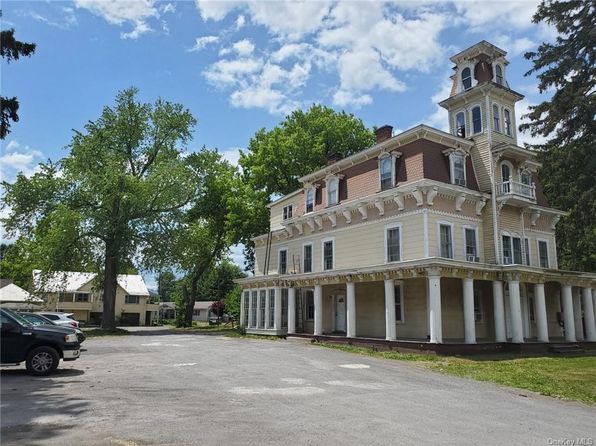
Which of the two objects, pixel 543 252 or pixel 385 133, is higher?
pixel 385 133

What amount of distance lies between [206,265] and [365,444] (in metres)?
44.3

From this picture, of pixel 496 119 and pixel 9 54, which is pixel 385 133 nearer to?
pixel 496 119

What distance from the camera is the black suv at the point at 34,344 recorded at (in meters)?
12.0

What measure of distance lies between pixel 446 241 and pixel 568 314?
7459mm

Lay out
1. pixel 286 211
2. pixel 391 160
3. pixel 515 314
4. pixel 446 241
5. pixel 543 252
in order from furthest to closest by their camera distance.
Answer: pixel 286 211 → pixel 543 252 → pixel 391 160 → pixel 446 241 → pixel 515 314

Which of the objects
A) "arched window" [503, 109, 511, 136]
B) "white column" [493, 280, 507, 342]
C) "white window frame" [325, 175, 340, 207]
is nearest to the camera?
"white column" [493, 280, 507, 342]

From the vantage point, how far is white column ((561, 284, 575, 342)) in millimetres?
23859

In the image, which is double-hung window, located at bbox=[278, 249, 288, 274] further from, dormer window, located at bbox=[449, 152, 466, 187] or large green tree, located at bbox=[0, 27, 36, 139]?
large green tree, located at bbox=[0, 27, 36, 139]

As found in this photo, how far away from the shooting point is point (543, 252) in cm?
2750

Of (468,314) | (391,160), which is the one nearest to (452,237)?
(468,314)

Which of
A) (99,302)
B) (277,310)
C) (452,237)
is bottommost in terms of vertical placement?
(277,310)

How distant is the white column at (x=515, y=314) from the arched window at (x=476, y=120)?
850 centimetres

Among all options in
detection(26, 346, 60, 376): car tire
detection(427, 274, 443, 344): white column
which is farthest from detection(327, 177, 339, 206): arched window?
detection(26, 346, 60, 376): car tire

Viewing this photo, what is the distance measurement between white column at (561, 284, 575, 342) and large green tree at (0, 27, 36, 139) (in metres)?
25.2
